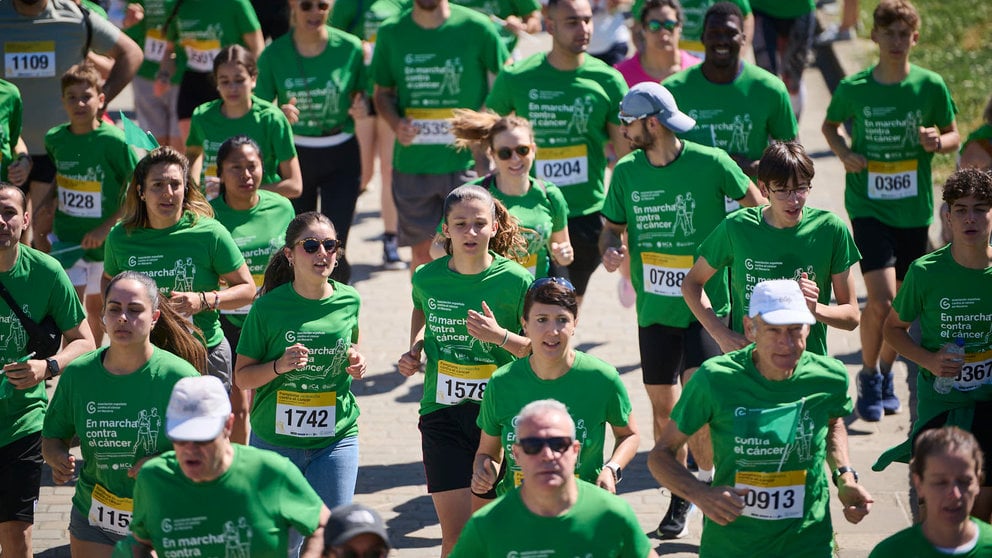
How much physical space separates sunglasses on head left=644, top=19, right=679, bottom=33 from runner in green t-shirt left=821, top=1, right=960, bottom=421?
1.29 metres

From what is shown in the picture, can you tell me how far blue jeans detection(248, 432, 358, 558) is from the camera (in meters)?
6.59

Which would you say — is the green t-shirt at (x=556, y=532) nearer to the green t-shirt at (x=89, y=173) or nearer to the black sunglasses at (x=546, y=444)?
the black sunglasses at (x=546, y=444)

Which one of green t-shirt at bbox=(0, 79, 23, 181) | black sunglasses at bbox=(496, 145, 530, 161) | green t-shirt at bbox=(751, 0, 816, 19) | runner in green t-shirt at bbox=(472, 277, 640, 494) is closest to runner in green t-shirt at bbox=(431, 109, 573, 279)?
black sunglasses at bbox=(496, 145, 530, 161)

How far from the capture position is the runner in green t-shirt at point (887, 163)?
891 centimetres

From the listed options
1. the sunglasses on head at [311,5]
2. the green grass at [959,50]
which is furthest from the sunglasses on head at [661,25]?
the green grass at [959,50]

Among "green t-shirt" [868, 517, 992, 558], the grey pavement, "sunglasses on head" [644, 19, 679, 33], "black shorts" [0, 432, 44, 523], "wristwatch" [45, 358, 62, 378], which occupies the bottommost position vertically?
the grey pavement

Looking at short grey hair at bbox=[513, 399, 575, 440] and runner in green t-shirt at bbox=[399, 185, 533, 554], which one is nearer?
short grey hair at bbox=[513, 399, 575, 440]

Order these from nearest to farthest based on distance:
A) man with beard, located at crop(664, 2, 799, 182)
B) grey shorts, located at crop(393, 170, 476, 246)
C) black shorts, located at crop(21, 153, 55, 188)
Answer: man with beard, located at crop(664, 2, 799, 182) < black shorts, located at crop(21, 153, 55, 188) < grey shorts, located at crop(393, 170, 476, 246)

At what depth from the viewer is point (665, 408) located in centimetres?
782

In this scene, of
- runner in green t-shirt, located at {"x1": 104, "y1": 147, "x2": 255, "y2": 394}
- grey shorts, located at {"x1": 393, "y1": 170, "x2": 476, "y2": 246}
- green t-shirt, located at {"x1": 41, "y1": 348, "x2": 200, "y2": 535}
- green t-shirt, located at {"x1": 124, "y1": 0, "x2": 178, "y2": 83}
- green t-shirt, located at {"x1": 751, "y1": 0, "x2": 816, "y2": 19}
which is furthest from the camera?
green t-shirt, located at {"x1": 751, "y1": 0, "x2": 816, "y2": 19}

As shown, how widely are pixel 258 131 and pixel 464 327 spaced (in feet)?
9.33

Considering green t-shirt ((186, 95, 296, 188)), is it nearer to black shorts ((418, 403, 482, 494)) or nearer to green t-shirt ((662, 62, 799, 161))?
green t-shirt ((662, 62, 799, 161))

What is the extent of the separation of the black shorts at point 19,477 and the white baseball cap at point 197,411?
171 cm

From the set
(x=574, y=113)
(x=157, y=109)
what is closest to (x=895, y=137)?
(x=574, y=113)
